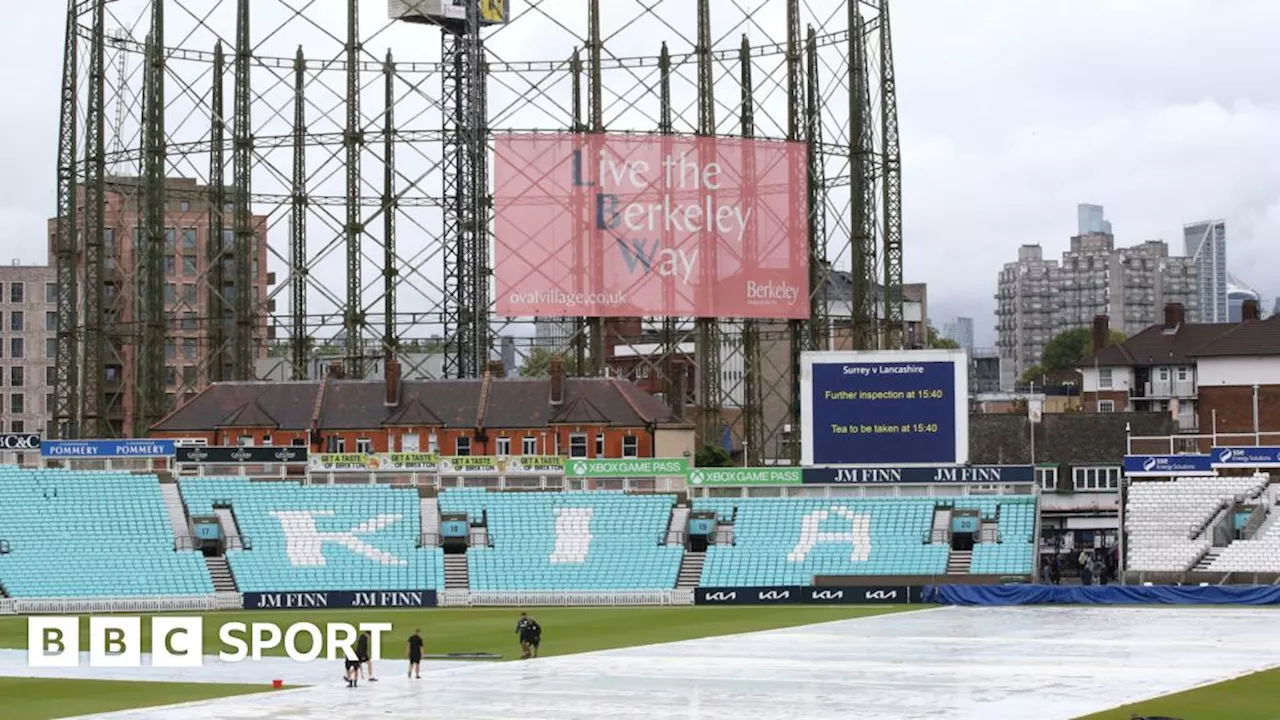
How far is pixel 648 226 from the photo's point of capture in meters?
84.6

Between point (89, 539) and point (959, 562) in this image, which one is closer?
point (89, 539)

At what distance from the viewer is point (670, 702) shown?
1542 inches

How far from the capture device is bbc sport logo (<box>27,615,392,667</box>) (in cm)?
4900

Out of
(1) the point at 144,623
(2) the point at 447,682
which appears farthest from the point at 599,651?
(1) the point at 144,623

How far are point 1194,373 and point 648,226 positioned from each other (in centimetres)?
5004

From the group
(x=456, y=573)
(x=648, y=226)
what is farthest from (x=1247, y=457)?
(x=456, y=573)

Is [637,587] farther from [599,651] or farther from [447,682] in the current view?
[447,682]

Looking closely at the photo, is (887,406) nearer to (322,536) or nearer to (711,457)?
(711,457)

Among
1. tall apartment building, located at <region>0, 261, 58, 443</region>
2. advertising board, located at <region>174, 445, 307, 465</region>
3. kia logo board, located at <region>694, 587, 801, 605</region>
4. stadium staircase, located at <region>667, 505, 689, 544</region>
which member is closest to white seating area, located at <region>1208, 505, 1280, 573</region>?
kia logo board, located at <region>694, 587, 801, 605</region>

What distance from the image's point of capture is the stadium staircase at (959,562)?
2771 inches

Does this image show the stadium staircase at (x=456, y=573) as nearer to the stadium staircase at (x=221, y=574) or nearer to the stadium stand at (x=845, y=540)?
the stadium staircase at (x=221, y=574)

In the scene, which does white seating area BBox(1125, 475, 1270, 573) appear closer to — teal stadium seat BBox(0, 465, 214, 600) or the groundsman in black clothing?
teal stadium seat BBox(0, 465, 214, 600)

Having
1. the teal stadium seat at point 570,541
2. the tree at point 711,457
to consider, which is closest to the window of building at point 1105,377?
the tree at point 711,457

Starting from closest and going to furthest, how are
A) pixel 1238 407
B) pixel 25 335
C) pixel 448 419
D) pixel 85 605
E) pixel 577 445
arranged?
pixel 85 605
pixel 577 445
pixel 448 419
pixel 1238 407
pixel 25 335
